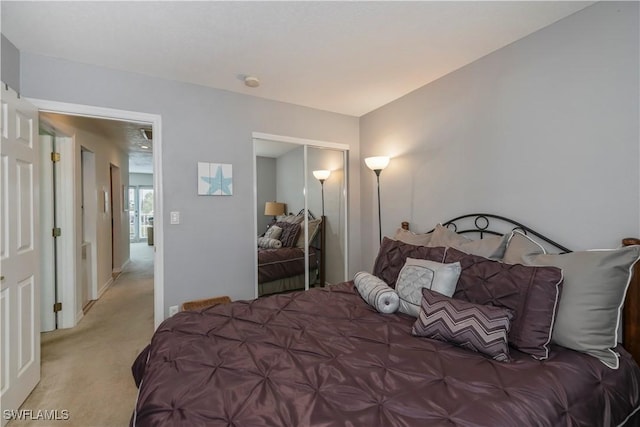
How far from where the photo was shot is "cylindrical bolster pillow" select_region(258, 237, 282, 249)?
322 centimetres

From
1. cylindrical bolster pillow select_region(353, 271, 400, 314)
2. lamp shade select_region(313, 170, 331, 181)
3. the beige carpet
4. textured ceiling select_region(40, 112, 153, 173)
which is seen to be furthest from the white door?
lamp shade select_region(313, 170, 331, 181)

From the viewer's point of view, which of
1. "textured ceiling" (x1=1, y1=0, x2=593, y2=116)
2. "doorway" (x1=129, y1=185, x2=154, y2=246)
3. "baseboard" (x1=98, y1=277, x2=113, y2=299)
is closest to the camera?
"textured ceiling" (x1=1, y1=0, x2=593, y2=116)

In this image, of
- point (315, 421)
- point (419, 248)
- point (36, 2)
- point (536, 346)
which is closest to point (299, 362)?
point (315, 421)

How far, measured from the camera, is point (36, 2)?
66.3 inches

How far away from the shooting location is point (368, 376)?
3.79 ft

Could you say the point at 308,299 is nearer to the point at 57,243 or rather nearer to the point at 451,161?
the point at 451,161

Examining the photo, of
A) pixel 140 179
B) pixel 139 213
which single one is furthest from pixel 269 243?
pixel 139 213

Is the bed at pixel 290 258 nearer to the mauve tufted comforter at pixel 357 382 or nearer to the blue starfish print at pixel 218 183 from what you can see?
the blue starfish print at pixel 218 183

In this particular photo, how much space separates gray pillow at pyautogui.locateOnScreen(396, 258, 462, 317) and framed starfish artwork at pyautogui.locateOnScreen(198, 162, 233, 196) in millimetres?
1919

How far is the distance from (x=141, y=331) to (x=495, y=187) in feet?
12.0

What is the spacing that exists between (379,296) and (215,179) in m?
1.94

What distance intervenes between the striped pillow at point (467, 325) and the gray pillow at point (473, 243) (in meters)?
0.54

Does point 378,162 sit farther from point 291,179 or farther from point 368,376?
point 368,376

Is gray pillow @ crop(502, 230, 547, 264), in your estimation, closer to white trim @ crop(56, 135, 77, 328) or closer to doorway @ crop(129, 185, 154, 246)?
white trim @ crop(56, 135, 77, 328)
